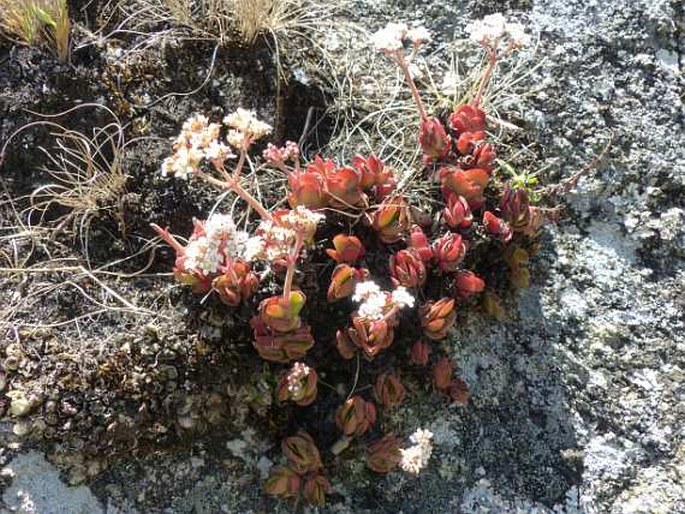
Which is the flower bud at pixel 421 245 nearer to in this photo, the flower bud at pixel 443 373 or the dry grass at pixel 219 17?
the flower bud at pixel 443 373

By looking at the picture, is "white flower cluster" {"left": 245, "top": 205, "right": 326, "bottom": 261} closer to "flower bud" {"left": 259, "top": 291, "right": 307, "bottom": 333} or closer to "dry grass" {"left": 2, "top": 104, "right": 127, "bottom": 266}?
"flower bud" {"left": 259, "top": 291, "right": 307, "bottom": 333}

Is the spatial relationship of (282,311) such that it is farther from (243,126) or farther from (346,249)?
(243,126)

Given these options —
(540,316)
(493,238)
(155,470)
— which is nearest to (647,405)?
(540,316)

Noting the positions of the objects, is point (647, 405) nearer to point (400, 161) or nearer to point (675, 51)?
point (400, 161)

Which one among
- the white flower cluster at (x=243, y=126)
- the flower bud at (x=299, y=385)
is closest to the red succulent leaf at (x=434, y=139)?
the white flower cluster at (x=243, y=126)

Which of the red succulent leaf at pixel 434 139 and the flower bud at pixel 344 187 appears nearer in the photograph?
the flower bud at pixel 344 187

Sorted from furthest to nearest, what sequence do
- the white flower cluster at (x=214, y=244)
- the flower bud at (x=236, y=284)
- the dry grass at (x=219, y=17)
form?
1. the dry grass at (x=219, y=17)
2. the flower bud at (x=236, y=284)
3. the white flower cluster at (x=214, y=244)

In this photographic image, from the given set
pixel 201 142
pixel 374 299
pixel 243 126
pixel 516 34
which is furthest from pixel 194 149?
pixel 516 34
